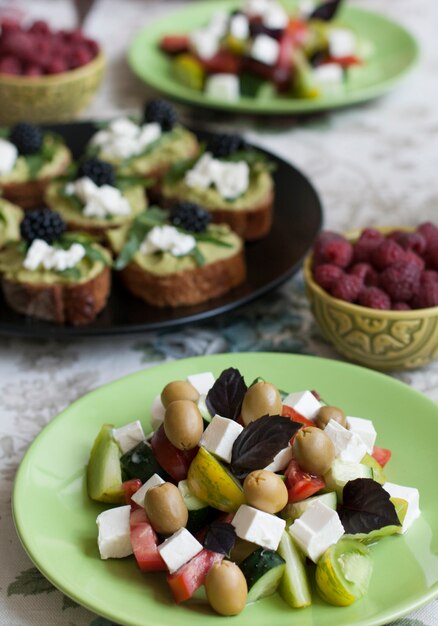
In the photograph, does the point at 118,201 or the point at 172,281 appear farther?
the point at 118,201

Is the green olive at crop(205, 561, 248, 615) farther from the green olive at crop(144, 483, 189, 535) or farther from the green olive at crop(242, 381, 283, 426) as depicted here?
the green olive at crop(242, 381, 283, 426)

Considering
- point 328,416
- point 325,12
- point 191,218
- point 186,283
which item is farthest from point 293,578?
point 325,12

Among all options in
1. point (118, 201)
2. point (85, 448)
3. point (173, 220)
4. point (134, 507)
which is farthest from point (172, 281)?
point (134, 507)

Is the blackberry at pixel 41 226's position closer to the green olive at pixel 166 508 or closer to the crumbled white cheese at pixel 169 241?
the crumbled white cheese at pixel 169 241

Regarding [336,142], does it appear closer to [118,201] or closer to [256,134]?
[256,134]

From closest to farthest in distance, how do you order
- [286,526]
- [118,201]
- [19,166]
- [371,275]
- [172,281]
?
[286,526] < [371,275] < [172,281] < [118,201] < [19,166]

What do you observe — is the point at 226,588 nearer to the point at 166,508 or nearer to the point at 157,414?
the point at 166,508

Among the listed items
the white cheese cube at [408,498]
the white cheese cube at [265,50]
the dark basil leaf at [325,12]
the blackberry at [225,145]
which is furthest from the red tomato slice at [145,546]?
the dark basil leaf at [325,12]
